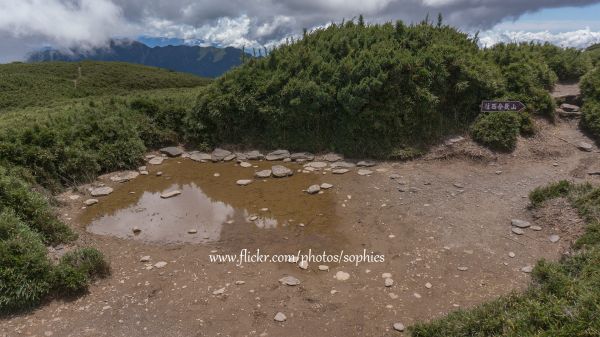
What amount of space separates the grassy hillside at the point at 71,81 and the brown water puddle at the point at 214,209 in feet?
154

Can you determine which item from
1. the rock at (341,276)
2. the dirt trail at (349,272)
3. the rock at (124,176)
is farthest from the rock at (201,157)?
the rock at (341,276)

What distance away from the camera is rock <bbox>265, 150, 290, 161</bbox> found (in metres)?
12.5

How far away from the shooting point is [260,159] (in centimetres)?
1259

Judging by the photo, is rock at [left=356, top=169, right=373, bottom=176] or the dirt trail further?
rock at [left=356, top=169, right=373, bottom=176]

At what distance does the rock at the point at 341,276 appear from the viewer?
6.37 meters

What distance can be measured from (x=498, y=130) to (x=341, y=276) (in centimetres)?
821

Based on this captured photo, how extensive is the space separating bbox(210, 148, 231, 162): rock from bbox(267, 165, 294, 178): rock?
230 cm

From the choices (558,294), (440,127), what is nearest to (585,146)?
(440,127)

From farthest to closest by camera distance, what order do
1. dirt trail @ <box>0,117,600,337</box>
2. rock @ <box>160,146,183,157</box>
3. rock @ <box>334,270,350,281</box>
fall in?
rock @ <box>160,146,183,157</box> → rock @ <box>334,270,350,281</box> → dirt trail @ <box>0,117,600,337</box>

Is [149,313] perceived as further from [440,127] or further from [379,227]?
[440,127]

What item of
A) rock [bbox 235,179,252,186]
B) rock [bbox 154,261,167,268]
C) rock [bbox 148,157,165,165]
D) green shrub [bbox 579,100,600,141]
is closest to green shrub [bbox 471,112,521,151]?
green shrub [bbox 579,100,600,141]

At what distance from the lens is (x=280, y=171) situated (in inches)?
441

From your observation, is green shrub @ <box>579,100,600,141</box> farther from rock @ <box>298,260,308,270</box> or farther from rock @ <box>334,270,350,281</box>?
rock @ <box>298,260,308,270</box>

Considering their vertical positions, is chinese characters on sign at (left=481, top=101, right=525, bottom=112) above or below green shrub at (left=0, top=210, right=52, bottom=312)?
above
